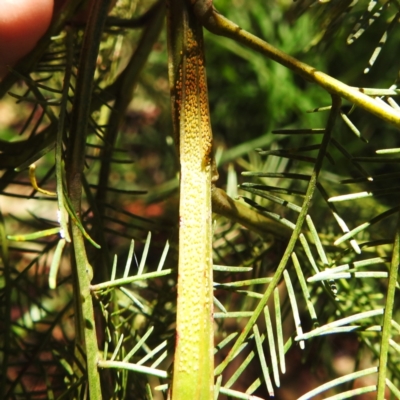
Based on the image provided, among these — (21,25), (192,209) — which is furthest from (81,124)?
(21,25)

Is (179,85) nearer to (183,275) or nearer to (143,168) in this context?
(183,275)

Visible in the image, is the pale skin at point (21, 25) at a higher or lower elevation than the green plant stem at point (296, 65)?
higher

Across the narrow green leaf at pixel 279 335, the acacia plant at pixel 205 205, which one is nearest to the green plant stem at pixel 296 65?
the acacia plant at pixel 205 205

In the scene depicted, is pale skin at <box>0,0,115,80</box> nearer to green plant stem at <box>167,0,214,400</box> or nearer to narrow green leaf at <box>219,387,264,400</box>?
green plant stem at <box>167,0,214,400</box>

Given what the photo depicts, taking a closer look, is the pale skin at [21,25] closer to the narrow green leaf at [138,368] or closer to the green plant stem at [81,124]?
the green plant stem at [81,124]

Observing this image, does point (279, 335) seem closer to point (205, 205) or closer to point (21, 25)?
point (205, 205)

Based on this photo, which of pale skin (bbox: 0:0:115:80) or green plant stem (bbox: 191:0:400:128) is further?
pale skin (bbox: 0:0:115:80)

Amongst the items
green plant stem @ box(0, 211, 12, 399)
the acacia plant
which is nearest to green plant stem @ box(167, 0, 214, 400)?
the acacia plant
